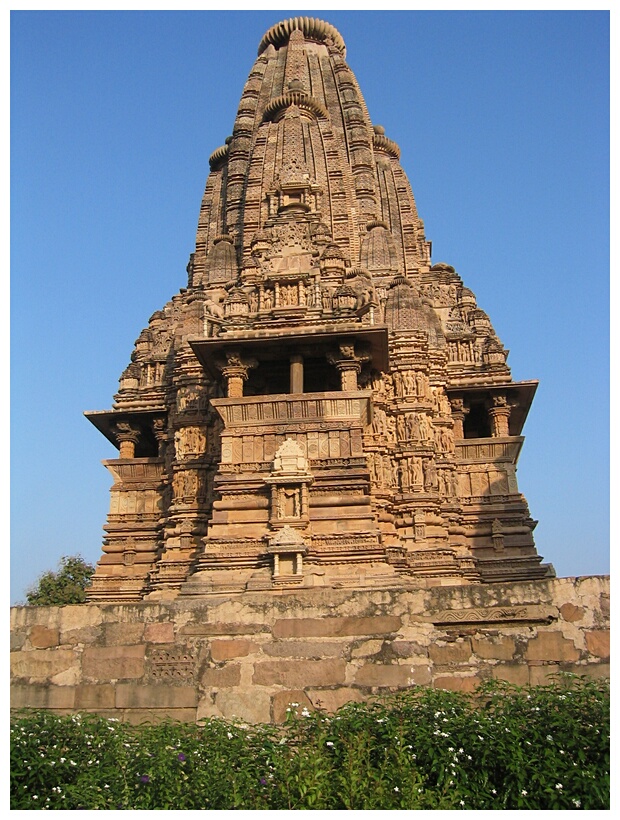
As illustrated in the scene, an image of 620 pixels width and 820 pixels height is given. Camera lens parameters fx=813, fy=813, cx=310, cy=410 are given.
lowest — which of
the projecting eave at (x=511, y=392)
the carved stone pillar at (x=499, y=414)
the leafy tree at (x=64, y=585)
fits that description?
the leafy tree at (x=64, y=585)

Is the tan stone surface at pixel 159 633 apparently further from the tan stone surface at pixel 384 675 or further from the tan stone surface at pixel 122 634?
the tan stone surface at pixel 384 675

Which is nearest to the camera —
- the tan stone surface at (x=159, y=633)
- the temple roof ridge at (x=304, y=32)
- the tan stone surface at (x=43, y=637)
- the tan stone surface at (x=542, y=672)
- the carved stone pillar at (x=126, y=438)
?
the tan stone surface at (x=542, y=672)

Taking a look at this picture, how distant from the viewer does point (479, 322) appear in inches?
1145

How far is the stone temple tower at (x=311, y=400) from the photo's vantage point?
17.2 meters

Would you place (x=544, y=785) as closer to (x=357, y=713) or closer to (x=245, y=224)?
(x=357, y=713)

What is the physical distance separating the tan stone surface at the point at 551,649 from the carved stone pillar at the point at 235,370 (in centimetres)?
1117

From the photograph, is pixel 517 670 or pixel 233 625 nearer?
pixel 517 670

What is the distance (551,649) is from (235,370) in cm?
1162

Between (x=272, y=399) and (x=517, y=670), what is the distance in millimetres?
10458

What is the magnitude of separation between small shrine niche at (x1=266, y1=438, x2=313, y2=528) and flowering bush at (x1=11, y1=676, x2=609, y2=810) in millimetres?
9125

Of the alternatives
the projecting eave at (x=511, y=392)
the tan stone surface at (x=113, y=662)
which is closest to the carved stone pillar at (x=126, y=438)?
the projecting eave at (x=511, y=392)

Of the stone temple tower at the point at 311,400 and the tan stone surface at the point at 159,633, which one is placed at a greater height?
the stone temple tower at the point at 311,400

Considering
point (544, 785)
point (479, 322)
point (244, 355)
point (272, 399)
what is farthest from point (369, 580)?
point (479, 322)

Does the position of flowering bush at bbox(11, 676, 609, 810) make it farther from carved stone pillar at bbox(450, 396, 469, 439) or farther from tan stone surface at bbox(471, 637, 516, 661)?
carved stone pillar at bbox(450, 396, 469, 439)
